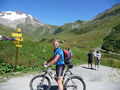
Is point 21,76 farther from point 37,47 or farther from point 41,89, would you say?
point 37,47

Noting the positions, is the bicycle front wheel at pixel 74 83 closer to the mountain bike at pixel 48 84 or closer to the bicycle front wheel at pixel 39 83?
the mountain bike at pixel 48 84

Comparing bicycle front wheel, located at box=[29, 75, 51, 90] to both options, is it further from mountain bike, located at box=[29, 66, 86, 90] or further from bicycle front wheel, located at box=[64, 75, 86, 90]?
bicycle front wheel, located at box=[64, 75, 86, 90]

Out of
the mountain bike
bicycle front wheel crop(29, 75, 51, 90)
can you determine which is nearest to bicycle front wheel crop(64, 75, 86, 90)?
the mountain bike

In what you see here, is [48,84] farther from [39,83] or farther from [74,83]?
[74,83]

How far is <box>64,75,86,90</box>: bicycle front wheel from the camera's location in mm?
9789

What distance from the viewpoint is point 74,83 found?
9.85 m

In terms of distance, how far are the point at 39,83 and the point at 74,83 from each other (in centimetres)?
166

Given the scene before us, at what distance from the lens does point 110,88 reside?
11.7 meters

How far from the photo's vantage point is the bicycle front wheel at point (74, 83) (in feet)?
32.1

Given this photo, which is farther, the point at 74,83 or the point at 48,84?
the point at 48,84

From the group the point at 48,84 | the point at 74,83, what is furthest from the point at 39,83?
the point at 74,83

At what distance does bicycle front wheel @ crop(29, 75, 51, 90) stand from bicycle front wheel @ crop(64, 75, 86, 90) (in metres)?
0.94

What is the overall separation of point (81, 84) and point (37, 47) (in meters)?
27.1

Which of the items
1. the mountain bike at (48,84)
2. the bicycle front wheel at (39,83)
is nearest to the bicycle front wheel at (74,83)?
the mountain bike at (48,84)
